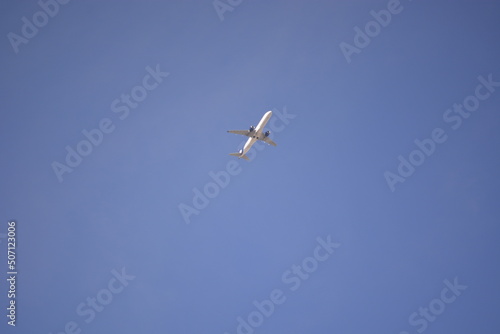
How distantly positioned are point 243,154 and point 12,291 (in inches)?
1414

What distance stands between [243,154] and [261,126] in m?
8.55

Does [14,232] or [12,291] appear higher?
[14,232]

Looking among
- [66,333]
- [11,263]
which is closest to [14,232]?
[11,263]

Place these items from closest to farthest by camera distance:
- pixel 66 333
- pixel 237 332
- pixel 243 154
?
pixel 243 154, pixel 66 333, pixel 237 332

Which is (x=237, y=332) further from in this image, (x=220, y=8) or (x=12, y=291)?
(x=220, y=8)

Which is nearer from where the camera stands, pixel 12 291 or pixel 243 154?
pixel 12 291

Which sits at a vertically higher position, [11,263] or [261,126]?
[261,126]

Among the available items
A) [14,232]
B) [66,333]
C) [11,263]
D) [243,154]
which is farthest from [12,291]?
[243,154]

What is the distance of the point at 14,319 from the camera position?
206ft

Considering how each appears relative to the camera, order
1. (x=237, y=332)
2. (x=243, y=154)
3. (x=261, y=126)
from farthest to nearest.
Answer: (x=237, y=332) → (x=243, y=154) → (x=261, y=126)

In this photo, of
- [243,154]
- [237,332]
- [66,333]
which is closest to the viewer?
[243,154]

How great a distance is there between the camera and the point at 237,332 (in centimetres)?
8106

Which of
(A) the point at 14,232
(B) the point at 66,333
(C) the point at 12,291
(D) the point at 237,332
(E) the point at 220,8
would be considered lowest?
(D) the point at 237,332

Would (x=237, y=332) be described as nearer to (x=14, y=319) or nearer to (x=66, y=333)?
(x=66, y=333)
